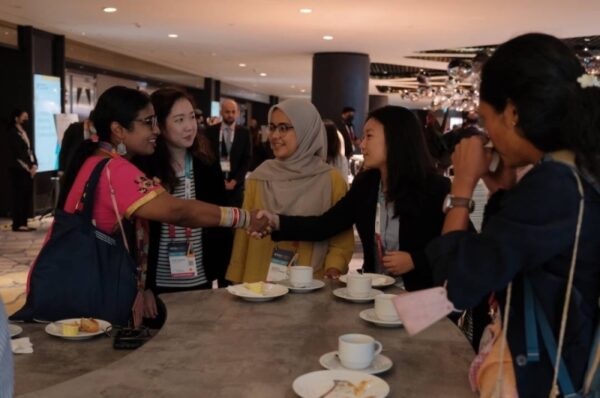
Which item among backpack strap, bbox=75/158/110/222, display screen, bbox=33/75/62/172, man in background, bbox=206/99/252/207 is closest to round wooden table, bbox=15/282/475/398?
backpack strap, bbox=75/158/110/222

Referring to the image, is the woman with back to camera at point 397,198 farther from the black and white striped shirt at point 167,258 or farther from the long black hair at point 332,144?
the long black hair at point 332,144

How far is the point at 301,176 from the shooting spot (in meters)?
3.06

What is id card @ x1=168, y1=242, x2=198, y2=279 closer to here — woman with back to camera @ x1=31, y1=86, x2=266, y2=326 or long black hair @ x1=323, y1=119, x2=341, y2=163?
woman with back to camera @ x1=31, y1=86, x2=266, y2=326

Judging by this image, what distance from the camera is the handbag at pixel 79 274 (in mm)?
2143

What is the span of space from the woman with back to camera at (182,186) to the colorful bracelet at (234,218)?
202 mm

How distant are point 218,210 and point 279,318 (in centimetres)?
77

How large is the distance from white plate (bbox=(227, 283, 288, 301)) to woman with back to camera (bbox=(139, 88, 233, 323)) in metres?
0.59

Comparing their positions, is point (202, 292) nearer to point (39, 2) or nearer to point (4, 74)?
point (39, 2)

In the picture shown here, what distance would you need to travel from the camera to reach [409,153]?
8.69ft

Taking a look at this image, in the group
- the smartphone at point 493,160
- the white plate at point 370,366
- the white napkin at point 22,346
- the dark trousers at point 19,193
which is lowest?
the dark trousers at point 19,193

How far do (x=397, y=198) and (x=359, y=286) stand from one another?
19.5 inches

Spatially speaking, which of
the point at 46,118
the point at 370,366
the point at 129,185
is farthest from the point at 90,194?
the point at 46,118

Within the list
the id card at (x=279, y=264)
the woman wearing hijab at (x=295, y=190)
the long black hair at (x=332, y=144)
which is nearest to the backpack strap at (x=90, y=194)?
the id card at (x=279, y=264)

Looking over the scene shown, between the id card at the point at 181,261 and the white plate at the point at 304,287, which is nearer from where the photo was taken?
the white plate at the point at 304,287
